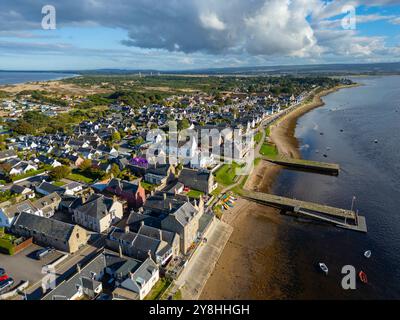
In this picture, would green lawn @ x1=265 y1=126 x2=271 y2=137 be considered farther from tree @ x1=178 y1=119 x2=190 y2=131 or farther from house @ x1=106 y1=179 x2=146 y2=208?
house @ x1=106 y1=179 x2=146 y2=208

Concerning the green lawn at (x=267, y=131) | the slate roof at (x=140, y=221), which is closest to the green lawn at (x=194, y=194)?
the slate roof at (x=140, y=221)

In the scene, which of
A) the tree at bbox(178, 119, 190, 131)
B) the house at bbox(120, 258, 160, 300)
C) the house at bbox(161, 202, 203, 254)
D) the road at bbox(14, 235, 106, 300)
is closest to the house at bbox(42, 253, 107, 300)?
the road at bbox(14, 235, 106, 300)

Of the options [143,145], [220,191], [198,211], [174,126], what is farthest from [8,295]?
[174,126]

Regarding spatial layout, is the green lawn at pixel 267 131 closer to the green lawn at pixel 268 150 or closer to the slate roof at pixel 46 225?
the green lawn at pixel 268 150

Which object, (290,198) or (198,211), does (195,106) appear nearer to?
(290,198)

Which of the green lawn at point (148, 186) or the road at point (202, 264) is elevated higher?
the green lawn at point (148, 186)

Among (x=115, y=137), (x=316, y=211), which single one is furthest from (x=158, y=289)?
(x=115, y=137)
